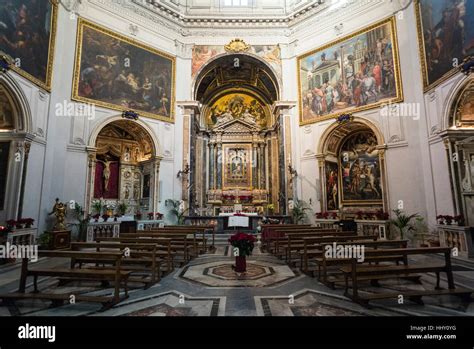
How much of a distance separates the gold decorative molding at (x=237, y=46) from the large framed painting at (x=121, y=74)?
3620 mm

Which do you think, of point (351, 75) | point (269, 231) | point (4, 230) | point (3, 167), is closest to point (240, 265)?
point (269, 231)

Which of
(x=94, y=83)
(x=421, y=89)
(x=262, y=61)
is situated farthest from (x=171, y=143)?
(x=421, y=89)

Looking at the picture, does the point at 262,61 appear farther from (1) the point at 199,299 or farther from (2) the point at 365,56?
(1) the point at 199,299

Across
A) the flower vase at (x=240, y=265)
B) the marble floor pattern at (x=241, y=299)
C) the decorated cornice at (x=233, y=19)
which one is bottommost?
the marble floor pattern at (x=241, y=299)

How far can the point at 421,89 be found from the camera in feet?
33.5

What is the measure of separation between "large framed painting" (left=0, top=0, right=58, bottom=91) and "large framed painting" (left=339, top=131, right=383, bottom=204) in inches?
570

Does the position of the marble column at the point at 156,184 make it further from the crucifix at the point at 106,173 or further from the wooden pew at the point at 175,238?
the wooden pew at the point at 175,238

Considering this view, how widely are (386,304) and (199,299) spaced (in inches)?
113

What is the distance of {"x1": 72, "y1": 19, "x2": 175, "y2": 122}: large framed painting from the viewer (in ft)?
39.2

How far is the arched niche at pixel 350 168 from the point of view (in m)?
12.8

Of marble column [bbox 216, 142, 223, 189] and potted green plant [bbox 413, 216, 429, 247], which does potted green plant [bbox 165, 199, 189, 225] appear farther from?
potted green plant [bbox 413, 216, 429, 247]

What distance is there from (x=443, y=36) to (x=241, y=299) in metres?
11.2

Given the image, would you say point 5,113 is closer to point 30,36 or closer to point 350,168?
point 30,36

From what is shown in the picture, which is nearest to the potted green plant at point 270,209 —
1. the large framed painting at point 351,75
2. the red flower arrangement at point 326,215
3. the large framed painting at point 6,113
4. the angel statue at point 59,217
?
the red flower arrangement at point 326,215
